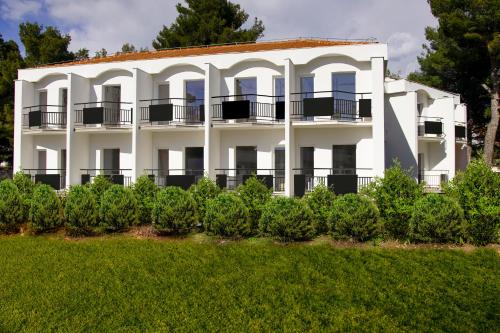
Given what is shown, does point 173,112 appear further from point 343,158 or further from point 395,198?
point 395,198

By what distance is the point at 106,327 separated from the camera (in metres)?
6.15

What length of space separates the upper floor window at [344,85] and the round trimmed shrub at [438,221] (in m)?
8.88

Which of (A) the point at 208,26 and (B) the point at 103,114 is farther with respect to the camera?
(A) the point at 208,26

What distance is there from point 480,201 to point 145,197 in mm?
10243

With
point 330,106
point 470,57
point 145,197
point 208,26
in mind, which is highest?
point 208,26

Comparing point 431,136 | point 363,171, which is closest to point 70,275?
point 363,171

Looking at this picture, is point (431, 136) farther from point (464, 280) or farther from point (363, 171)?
point (464, 280)

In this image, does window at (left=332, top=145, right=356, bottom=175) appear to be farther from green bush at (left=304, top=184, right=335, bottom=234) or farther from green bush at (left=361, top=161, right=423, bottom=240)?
green bush at (left=361, top=161, right=423, bottom=240)

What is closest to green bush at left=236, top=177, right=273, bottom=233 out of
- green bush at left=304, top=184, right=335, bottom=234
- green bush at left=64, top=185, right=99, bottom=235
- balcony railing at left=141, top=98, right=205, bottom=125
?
green bush at left=304, top=184, right=335, bottom=234

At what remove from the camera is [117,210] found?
13133 millimetres

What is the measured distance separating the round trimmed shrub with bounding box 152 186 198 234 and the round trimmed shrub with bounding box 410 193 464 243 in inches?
253

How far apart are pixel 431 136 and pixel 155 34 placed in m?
Answer: 26.7

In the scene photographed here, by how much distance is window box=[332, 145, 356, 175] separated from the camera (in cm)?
1908

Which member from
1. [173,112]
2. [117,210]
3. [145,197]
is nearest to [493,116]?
[173,112]
